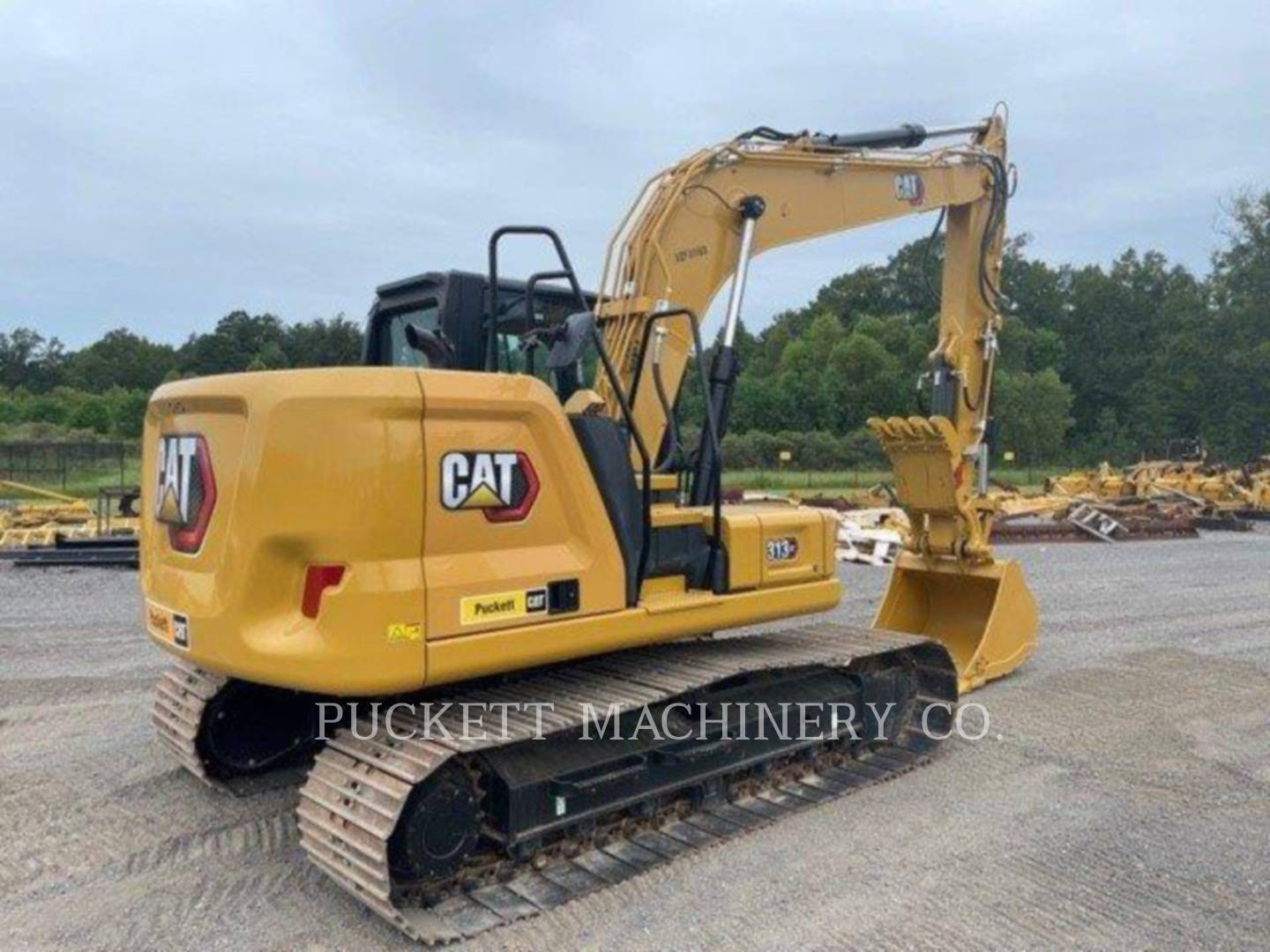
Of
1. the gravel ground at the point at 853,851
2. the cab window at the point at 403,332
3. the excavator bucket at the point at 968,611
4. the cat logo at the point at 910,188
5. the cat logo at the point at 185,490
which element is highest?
the cat logo at the point at 910,188

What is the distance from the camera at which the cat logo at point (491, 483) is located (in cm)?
393

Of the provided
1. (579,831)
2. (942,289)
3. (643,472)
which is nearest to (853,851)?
(579,831)

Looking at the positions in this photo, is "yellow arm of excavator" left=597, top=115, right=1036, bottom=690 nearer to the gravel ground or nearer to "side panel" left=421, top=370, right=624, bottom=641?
the gravel ground

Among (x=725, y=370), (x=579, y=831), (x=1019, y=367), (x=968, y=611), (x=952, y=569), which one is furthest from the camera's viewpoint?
(x=1019, y=367)

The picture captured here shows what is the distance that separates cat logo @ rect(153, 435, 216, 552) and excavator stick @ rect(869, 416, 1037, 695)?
4.71 metres

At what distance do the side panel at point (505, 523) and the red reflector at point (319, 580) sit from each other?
314 millimetres

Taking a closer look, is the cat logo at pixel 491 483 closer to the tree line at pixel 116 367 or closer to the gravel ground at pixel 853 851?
the gravel ground at pixel 853 851

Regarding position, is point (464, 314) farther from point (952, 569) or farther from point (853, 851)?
point (952, 569)

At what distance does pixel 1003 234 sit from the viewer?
7832mm

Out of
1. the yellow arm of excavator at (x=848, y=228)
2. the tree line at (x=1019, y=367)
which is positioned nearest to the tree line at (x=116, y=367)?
the tree line at (x=1019, y=367)

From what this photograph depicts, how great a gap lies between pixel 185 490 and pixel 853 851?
314cm

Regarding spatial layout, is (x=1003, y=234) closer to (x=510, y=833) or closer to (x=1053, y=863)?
(x=1053, y=863)

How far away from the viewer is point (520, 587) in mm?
4129

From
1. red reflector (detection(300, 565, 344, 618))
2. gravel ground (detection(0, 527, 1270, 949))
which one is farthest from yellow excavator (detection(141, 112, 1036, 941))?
gravel ground (detection(0, 527, 1270, 949))
